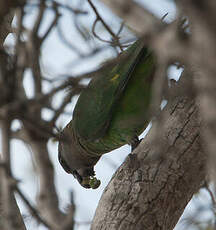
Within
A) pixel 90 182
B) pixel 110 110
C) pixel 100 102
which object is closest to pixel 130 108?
pixel 110 110

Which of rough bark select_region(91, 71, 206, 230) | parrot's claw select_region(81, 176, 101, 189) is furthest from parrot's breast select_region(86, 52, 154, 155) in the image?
rough bark select_region(91, 71, 206, 230)

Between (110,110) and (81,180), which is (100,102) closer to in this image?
(110,110)

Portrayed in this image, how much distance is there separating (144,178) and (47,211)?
45.7 inches

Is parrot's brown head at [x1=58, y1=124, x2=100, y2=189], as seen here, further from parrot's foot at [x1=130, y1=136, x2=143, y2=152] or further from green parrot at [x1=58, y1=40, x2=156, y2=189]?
parrot's foot at [x1=130, y1=136, x2=143, y2=152]

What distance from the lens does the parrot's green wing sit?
11.2 feet

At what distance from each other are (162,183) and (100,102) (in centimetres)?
128

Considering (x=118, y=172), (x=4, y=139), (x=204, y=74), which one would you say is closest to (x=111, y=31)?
(x=118, y=172)

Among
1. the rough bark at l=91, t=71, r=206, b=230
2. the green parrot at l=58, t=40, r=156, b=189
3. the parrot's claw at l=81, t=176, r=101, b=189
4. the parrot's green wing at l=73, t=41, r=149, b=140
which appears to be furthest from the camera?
the parrot's claw at l=81, t=176, r=101, b=189

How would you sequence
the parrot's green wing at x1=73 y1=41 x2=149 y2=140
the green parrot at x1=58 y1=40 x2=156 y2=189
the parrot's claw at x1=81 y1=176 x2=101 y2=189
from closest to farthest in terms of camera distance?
the green parrot at x1=58 y1=40 x2=156 y2=189
the parrot's green wing at x1=73 y1=41 x2=149 y2=140
the parrot's claw at x1=81 y1=176 x2=101 y2=189

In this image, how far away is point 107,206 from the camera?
104 inches

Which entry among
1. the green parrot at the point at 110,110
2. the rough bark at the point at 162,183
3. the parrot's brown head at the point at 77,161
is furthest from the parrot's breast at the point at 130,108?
the rough bark at the point at 162,183

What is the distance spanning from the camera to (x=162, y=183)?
2.56 meters

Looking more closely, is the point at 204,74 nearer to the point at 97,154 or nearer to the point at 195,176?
the point at 195,176

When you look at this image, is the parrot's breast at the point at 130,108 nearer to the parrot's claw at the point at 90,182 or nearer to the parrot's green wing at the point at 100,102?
the parrot's green wing at the point at 100,102
